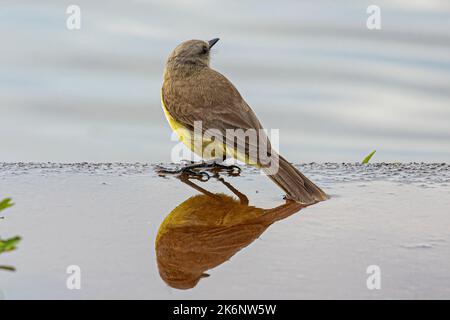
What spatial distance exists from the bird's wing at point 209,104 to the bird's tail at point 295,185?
10.2 inches

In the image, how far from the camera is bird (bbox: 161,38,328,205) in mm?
4578

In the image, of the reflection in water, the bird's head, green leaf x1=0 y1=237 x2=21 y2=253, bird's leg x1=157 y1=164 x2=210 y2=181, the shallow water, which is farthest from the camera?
the bird's head

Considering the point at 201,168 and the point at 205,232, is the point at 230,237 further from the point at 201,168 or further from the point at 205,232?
the point at 201,168

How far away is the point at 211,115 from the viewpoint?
16.9 feet

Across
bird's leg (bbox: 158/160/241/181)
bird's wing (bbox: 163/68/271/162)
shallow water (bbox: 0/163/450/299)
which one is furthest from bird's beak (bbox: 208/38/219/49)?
shallow water (bbox: 0/163/450/299)

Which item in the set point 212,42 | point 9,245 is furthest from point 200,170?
point 9,245

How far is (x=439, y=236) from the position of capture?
3654mm

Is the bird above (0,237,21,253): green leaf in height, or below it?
above

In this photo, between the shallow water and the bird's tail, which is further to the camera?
the bird's tail

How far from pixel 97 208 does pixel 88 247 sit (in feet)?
2.58

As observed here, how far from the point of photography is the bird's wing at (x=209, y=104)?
200 inches

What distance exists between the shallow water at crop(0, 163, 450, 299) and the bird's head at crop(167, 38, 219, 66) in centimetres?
104

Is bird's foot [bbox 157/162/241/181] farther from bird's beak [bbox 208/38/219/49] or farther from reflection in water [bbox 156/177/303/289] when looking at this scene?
bird's beak [bbox 208/38/219/49]

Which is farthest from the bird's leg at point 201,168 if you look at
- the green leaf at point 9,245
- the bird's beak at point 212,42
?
the green leaf at point 9,245
